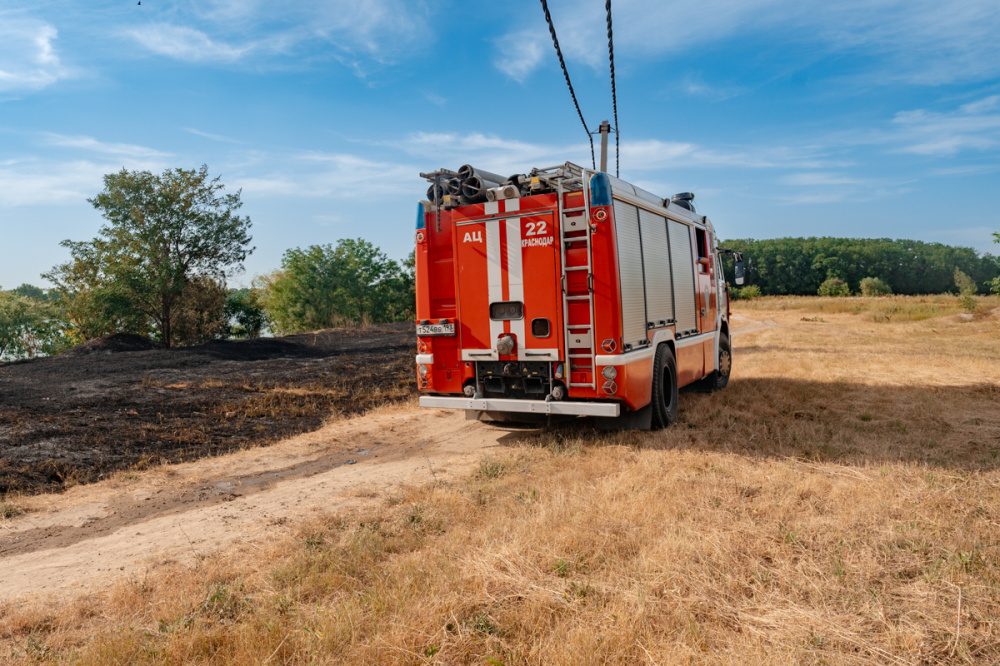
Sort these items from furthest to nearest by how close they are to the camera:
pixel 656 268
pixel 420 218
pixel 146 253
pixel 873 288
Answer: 1. pixel 873 288
2. pixel 146 253
3. pixel 656 268
4. pixel 420 218

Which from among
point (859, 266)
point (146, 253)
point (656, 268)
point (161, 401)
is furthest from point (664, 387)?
point (859, 266)

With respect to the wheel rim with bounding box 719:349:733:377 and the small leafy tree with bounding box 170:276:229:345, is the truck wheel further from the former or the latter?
the small leafy tree with bounding box 170:276:229:345

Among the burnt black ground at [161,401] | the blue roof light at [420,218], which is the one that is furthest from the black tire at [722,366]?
the blue roof light at [420,218]

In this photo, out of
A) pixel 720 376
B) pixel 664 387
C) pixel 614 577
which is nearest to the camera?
pixel 614 577

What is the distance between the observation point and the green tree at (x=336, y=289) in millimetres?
50000

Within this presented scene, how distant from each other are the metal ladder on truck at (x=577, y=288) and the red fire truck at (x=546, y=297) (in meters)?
0.01

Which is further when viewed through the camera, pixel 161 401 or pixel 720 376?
pixel 720 376

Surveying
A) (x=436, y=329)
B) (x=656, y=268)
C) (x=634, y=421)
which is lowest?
(x=634, y=421)

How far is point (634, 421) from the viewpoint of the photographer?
27.3 ft

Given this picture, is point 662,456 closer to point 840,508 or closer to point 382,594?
point 840,508

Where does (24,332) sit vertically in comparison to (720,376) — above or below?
above

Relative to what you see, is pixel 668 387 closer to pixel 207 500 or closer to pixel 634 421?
pixel 634 421

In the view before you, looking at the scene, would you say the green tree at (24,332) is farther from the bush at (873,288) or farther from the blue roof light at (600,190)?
the bush at (873,288)

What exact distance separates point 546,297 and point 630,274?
1133mm
